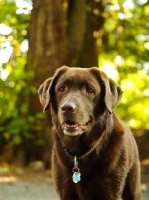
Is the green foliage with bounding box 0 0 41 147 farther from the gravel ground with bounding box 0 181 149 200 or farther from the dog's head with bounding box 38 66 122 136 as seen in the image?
the dog's head with bounding box 38 66 122 136

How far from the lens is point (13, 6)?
466 inches

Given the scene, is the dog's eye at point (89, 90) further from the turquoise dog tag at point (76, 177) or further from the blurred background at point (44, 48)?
the blurred background at point (44, 48)

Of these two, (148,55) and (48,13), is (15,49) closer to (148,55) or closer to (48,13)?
(48,13)

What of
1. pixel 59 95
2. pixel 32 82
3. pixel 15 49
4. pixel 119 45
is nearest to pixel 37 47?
pixel 32 82

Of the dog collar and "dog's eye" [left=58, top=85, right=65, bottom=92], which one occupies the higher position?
"dog's eye" [left=58, top=85, right=65, bottom=92]

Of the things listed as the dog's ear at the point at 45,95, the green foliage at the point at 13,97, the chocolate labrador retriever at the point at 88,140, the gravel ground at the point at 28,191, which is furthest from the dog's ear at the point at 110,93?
the green foliage at the point at 13,97

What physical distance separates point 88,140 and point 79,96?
54 centimetres

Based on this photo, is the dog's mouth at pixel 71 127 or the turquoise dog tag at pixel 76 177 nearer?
the dog's mouth at pixel 71 127

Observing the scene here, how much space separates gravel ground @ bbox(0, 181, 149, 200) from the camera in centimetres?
798

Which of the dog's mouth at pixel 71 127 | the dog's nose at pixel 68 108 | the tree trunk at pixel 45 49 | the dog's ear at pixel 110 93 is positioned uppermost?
the tree trunk at pixel 45 49

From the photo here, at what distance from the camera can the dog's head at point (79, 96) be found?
4.54m

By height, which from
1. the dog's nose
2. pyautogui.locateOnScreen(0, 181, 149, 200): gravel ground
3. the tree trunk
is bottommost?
pyautogui.locateOnScreen(0, 181, 149, 200): gravel ground

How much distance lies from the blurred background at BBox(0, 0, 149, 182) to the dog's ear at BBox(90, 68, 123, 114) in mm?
5572

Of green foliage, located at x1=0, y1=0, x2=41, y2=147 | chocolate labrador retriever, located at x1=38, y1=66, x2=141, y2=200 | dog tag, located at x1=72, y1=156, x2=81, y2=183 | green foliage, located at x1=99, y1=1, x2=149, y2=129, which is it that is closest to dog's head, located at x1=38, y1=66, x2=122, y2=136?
chocolate labrador retriever, located at x1=38, y1=66, x2=141, y2=200
